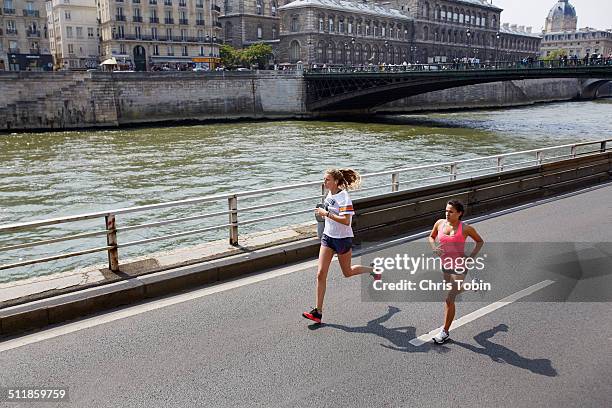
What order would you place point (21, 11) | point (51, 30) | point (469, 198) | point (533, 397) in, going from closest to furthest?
point (533, 397) → point (469, 198) → point (21, 11) → point (51, 30)

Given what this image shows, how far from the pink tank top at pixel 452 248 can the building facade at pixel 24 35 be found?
219 feet

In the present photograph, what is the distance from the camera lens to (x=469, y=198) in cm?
1145

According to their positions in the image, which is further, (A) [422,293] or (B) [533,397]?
(A) [422,293]

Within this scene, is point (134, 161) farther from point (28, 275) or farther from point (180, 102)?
point (180, 102)

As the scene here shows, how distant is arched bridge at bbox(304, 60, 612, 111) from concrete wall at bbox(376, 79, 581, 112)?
7.11 meters

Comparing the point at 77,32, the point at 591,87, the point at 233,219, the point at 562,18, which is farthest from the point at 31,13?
the point at 562,18

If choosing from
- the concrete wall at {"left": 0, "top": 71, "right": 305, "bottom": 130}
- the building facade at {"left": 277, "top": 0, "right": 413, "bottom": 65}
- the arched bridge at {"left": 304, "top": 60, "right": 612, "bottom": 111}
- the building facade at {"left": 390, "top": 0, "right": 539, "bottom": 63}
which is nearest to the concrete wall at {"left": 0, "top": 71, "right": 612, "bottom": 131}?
the concrete wall at {"left": 0, "top": 71, "right": 305, "bottom": 130}

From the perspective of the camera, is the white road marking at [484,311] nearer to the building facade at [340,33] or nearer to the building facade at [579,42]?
the building facade at [340,33]

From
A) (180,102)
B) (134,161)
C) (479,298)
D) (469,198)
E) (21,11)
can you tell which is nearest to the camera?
(479,298)

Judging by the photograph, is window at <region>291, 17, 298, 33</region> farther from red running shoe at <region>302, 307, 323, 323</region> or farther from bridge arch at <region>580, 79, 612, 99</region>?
red running shoe at <region>302, 307, 323, 323</region>

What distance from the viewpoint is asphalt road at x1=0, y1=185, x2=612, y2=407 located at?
4.84 m

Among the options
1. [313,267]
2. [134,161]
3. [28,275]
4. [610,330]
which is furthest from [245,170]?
[610,330]

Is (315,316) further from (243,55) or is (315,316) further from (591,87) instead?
(591,87)

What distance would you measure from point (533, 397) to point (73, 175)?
23.4 meters
